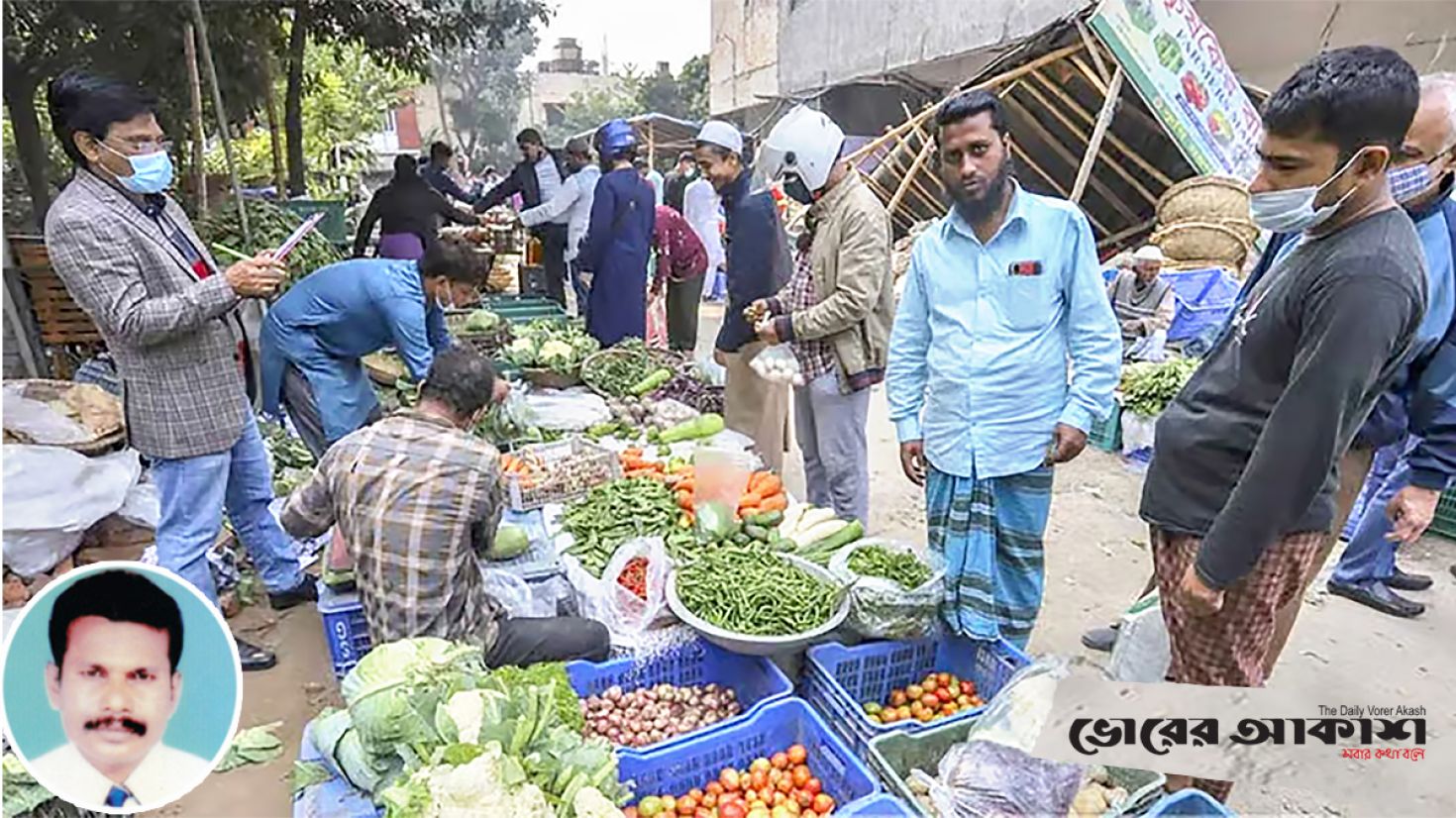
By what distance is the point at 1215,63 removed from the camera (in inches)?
304

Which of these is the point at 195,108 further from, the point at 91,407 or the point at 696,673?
the point at 696,673

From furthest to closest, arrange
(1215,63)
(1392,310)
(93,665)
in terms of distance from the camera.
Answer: (1215,63) → (1392,310) → (93,665)

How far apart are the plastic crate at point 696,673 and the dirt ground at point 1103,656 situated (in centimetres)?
104

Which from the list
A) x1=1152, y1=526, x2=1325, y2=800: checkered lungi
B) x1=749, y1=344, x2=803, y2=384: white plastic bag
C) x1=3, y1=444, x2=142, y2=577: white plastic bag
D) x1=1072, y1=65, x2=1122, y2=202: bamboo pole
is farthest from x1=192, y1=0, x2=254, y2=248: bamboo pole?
x1=1072, y1=65, x2=1122, y2=202: bamboo pole

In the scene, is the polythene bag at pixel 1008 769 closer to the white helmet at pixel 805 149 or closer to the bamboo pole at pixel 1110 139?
the white helmet at pixel 805 149

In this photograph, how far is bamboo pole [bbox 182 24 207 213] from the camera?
5625 mm

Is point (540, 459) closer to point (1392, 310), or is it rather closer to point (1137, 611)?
point (1137, 611)

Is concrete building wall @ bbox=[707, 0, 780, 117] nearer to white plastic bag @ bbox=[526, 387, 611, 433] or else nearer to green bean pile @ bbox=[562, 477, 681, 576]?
white plastic bag @ bbox=[526, 387, 611, 433]

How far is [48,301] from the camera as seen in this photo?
5.20 metres

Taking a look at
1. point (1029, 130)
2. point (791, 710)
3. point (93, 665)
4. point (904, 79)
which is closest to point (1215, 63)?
point (1029, 130)

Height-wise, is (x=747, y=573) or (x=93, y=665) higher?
(x=93, y=665)

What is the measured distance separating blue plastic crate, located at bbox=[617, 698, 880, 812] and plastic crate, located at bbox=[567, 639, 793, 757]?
0.04 meters

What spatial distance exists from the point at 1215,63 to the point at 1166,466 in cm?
728

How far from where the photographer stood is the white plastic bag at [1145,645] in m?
2.25
